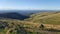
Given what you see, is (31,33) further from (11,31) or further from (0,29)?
(0,29)

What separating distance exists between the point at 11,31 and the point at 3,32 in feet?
2.76

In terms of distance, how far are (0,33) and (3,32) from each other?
0.35 meters

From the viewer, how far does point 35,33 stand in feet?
41.7

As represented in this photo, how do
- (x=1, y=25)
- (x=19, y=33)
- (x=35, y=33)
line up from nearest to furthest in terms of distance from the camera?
1. (x=19, y=33)
2. (x=35, y=33)
3. (x=1, y=25)

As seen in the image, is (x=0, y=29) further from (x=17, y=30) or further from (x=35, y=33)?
(x=35, y=33)

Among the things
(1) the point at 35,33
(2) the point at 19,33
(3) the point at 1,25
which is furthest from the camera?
(3) the point at 1,25

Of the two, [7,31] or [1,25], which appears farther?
[1,25]

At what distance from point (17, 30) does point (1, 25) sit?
7.91ft

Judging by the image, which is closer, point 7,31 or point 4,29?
point 7,31

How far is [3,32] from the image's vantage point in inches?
492

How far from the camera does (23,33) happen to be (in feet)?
39.7

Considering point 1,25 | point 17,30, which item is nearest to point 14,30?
point 17,30

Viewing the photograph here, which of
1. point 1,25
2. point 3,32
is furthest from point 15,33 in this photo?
point 1,25

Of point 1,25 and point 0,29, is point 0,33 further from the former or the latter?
point 1,25
